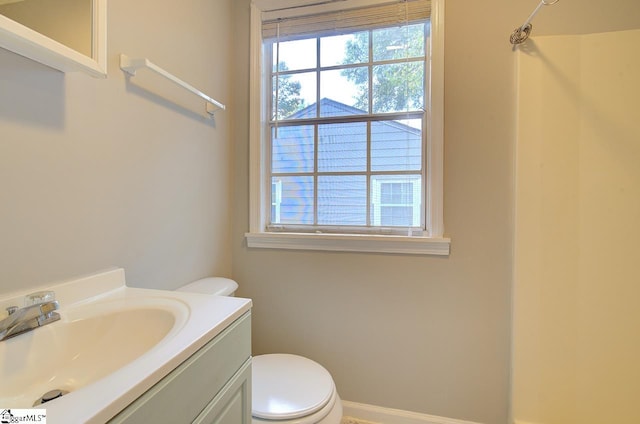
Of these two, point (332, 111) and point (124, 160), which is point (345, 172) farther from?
point (124, 160)

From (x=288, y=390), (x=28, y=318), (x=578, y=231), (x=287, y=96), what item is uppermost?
(x=287, y=96)

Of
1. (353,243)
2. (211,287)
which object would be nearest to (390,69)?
(353,243)

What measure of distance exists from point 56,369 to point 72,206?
41 centimetres

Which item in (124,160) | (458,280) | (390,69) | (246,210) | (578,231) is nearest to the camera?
(124,160)

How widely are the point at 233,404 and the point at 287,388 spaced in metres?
0.36

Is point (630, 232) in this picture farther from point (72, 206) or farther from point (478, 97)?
point (72, 206)

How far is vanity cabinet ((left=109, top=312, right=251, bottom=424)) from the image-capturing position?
18.5 inches

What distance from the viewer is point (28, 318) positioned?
0.61 m

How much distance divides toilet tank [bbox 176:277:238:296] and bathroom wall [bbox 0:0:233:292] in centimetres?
5

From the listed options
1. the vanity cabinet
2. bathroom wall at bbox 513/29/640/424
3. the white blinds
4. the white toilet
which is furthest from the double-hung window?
the vanity cabinet

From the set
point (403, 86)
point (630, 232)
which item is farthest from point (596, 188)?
point (403, 86)

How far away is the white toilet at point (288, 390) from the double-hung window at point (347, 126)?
0.53m

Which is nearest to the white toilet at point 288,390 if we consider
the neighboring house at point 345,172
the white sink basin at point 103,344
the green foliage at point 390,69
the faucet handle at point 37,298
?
the white sink basin at point 103,344

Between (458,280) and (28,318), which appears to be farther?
(458,280)
